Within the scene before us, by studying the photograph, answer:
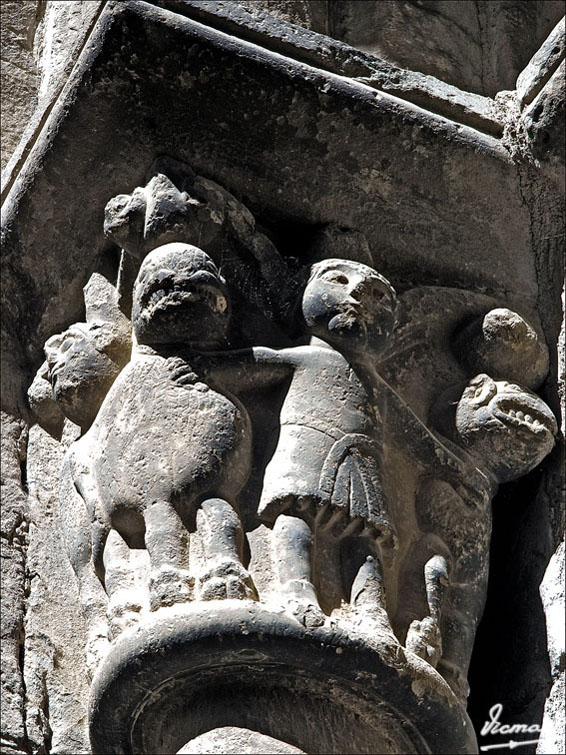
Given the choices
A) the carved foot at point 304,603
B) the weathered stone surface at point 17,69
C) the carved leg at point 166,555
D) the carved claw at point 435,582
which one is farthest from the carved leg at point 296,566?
the weathered stone surface at point 17,69

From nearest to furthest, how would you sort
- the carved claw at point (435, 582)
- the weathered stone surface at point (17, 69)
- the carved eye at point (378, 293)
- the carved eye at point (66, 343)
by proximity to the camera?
the carved claw at point (435, 582), the carved eye at point (378, 293), the carved eye at point (66, 343), the weathered stone surface at point (17, 69)

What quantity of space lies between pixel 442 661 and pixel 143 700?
1.62 ft

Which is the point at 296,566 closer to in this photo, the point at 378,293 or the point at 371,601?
the point at 371,601

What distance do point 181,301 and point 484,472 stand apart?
625 millimetres

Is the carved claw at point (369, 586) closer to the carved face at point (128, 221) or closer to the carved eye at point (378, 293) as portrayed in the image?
the carved eye at point (378, 293)

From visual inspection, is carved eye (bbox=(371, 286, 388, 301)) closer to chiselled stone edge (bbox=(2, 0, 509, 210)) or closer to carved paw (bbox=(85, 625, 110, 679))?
chiselled stone edge (bbox=(2, 0, 509, 210))

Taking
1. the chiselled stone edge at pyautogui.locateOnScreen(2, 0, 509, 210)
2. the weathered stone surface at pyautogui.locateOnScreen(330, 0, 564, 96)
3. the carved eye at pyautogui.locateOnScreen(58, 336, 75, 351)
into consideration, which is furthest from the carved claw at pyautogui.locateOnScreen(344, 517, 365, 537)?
the weathered stone surface at pyautogui.locateOnScreen(330, 0, 564, 96)

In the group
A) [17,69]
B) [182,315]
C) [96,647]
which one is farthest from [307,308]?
[17,69]

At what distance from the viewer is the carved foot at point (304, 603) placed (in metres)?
2.26

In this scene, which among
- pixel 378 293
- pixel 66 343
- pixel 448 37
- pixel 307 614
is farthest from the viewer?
pixel 448 37

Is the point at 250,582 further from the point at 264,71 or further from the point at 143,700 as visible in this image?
the point at 264,71

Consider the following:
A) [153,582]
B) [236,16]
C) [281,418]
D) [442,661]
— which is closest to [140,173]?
[236,16]

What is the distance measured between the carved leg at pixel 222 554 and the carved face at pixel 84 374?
14.7 inches

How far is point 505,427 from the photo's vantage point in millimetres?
2627
